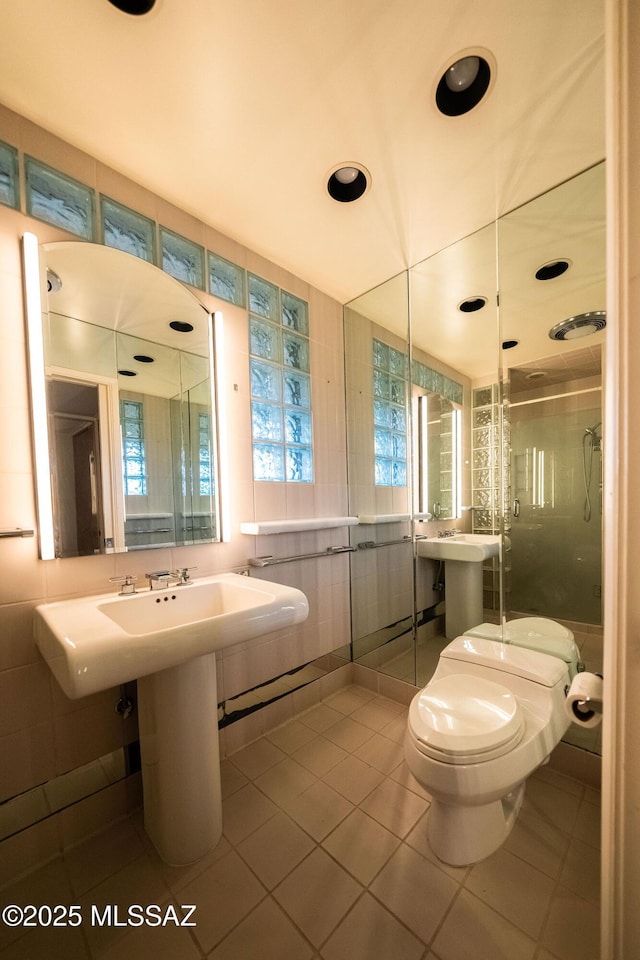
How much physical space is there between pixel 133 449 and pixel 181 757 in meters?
1.08

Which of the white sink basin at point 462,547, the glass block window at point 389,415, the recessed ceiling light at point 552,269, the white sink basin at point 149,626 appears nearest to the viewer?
the white sink basin at point 149,626

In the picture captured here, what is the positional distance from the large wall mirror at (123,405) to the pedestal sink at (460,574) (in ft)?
4.74

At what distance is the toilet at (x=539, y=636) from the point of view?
1.50 metres

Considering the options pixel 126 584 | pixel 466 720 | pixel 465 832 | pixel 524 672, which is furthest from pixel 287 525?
pixel 465 832

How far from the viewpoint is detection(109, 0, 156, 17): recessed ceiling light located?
32.3 inches

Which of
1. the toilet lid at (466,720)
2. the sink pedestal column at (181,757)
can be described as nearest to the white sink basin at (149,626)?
the sink pedestal column at (181,757)

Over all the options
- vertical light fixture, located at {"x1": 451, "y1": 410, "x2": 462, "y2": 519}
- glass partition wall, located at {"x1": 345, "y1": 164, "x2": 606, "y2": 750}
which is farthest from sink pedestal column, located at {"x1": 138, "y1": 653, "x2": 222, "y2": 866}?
vertical light fixture, located at {"x1": 451, "y1": 410, "x2": 462, "y2": 519}

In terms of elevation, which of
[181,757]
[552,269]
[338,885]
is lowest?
[338,885]

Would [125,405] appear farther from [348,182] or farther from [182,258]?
[348,182]

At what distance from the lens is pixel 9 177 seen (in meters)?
1.07

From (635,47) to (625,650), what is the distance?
2.28 feet

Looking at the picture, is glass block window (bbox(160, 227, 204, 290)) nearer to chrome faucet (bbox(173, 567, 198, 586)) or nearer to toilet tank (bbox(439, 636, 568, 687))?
chrome faucet (bbox(173, 567, 198, 586))

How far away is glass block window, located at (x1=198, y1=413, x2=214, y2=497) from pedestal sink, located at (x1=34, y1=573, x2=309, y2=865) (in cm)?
45

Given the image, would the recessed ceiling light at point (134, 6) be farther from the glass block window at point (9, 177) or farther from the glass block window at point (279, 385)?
the glass block window at point (279, 385)
